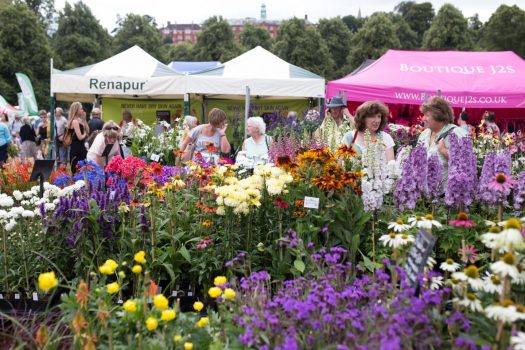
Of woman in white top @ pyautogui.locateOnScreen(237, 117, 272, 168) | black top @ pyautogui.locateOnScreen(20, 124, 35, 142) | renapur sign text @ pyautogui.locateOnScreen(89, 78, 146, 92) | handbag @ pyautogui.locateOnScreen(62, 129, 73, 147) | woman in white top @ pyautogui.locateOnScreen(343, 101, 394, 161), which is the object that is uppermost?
renapur sign text @ pyautogui.locateOnScreen(89, 78, 146, 92)

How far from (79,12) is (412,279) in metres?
44.7

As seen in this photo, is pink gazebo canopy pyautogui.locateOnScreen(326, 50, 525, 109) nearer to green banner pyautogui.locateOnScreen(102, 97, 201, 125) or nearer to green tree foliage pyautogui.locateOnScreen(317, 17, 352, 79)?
green banner pyautogui.locateOnScreen(102, 97, 201, 125)

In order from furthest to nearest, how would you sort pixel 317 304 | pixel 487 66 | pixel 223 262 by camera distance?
1. pixel 487 66
2. pixel 223 262
3. pixel 317 304

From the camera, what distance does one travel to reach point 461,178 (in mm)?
3441

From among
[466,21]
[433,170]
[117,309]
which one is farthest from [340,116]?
[466,21]

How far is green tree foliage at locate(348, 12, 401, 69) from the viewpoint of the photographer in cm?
3662

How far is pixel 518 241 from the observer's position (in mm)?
1934

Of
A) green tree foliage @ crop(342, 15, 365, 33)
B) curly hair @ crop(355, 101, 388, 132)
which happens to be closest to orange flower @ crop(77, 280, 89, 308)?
curly hair @ crop(355, 101, 388, 132)

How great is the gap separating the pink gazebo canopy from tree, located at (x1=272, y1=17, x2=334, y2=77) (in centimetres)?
2483

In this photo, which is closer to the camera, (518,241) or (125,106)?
(518,241)

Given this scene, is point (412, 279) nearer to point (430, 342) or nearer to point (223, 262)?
point (430, 342)

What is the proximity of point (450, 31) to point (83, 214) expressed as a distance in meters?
34.5

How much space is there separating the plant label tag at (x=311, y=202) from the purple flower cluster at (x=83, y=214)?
118cm

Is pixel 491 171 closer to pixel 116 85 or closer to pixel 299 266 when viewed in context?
pixel 299 266
